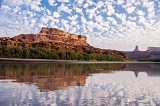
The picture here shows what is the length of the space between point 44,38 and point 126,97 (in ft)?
584

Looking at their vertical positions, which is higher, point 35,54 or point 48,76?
point 35,54

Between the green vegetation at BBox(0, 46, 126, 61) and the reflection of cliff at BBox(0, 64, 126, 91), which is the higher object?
the green vegetation at BBox(0, 46, 126, 61)

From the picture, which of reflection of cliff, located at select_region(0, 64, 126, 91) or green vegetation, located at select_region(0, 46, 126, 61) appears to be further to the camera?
green vegetation, located at select_region(0, 46, 126, 61)

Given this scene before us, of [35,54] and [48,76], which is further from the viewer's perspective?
[35,54]

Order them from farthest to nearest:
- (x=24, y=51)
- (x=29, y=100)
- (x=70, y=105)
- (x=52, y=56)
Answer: (x=52, y=56) < (x=24, y=51) < (x=29, y=100) < (x=70, y=105)

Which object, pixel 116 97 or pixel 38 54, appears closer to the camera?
pixel 116 97

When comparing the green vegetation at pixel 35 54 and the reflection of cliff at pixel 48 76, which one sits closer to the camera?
the reflection of cliff at pixel 48 76

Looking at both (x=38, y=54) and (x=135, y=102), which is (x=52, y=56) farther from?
(x=135, y=102)

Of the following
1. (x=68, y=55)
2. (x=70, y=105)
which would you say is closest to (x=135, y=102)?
(x=70, y=105)

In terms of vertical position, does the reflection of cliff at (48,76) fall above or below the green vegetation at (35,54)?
below

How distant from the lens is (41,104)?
8.84m

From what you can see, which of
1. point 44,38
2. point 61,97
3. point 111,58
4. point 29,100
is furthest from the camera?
point 44,38

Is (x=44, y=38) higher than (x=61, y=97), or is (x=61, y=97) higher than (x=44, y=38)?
(x=44, y=38)

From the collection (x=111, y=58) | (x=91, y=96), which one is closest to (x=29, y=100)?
(x=91, y=96)
